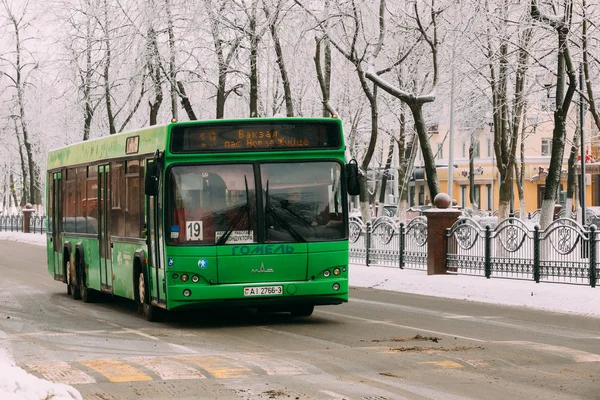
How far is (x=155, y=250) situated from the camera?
16219 millimetres

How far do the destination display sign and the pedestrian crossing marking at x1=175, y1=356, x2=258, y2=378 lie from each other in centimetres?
413

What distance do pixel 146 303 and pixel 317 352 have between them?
16.7 feet

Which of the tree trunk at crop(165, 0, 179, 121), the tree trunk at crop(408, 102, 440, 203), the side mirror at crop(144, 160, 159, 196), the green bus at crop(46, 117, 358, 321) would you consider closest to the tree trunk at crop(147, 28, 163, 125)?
the tree trunk at crop(165, 0, 179, 121)

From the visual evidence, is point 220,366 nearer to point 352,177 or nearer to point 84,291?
point 352,177

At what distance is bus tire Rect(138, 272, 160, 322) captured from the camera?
16.9 meters

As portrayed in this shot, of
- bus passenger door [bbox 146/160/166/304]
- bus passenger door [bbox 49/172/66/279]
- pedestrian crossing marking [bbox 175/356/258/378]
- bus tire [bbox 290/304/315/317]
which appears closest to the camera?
pedestrian crossing marking [bbox 175/356/258/378]

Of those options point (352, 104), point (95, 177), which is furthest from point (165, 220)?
point (352, 104)

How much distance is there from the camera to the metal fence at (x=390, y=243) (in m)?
27.0

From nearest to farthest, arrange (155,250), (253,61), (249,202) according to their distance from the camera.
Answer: (249,202) < (155,250) < (253,61)

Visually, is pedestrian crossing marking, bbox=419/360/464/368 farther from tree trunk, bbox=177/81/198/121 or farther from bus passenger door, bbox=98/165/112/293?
tree trunk, bbox=177/81/198/121

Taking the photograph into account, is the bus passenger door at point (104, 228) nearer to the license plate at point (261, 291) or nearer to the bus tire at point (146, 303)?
the bus tire at point (146, 303)

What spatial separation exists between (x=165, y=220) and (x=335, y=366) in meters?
4.84

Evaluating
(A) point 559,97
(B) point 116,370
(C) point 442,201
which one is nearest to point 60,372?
(B) point 116,370

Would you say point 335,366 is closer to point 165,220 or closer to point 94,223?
point 165,220
